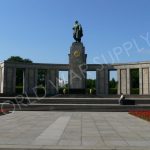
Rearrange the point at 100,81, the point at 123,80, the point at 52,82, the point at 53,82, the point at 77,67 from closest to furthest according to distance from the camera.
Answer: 1. the point at 77,67
2. the point at 123,80
3. the point at 100,81
4. the point at 52,82
5. the point at 53,82

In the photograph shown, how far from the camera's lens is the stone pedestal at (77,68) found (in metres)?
41.4

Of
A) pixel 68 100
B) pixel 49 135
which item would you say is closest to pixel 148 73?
pixel 68 100

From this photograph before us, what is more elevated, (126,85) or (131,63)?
(131,63)

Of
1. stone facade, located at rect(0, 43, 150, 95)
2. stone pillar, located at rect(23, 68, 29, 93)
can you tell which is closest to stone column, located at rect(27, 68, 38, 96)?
stone facade, located at rect(0, 43, 150, 95)

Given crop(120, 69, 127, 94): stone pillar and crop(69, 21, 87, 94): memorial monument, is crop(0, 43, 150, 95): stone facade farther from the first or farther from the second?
crop(69, 21, 87, 94): memorial monument

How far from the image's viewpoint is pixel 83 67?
138 feet

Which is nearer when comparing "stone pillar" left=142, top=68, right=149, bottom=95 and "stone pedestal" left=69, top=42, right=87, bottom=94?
"stone pedestal" left=69, top=42, right=87, bottom=94

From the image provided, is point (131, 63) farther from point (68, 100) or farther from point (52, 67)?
point (68, 100)

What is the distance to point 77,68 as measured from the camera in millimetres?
41906

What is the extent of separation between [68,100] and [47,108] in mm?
6438

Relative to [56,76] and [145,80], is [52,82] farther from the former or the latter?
[145,80]

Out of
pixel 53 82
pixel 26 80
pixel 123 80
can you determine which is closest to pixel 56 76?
pixel 53 82

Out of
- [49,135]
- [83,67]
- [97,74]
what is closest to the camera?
[49,135]

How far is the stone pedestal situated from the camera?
136 feet
